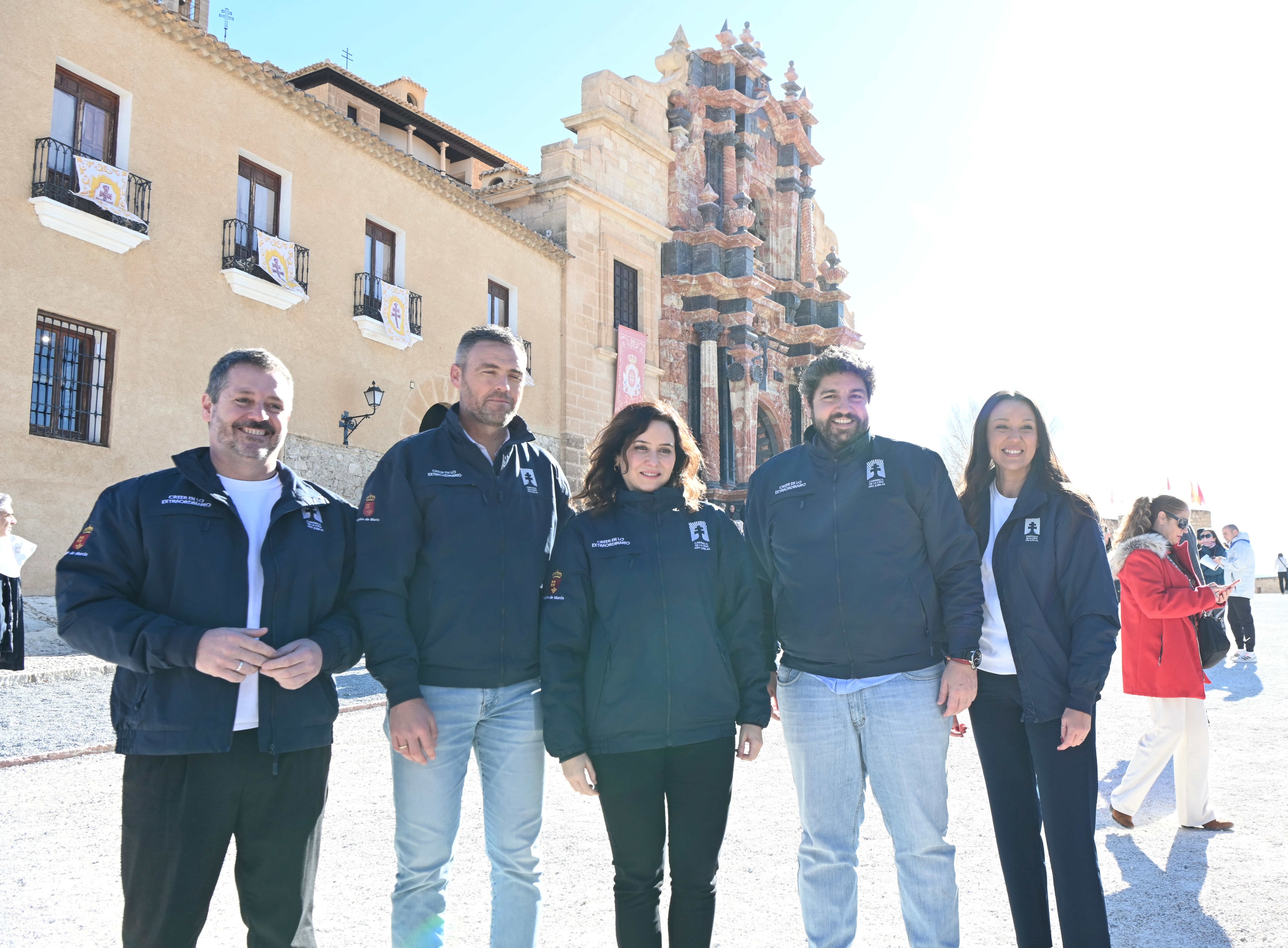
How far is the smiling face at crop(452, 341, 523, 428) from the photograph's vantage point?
322cm

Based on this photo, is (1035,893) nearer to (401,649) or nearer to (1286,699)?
(401,649)

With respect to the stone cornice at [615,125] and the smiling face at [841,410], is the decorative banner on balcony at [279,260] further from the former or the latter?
the smiling face at [841,410]

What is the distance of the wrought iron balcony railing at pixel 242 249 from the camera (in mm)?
13398

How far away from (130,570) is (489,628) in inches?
42.2

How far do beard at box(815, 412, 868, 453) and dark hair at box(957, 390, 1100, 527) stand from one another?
0.51m

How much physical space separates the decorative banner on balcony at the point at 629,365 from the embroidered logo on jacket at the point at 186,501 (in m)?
18.9

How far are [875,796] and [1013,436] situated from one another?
145cm

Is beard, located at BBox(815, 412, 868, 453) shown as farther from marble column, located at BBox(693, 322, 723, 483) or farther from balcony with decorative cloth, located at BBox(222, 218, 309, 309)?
marble column, located at BBox(693, 322, 723, 483)

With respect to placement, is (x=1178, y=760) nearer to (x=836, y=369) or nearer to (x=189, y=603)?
(x=836, y=369)

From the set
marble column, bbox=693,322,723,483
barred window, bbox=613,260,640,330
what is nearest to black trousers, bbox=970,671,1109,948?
barred window, bbox=613,260,640,330

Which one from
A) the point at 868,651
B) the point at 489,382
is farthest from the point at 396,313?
the point at 868,651

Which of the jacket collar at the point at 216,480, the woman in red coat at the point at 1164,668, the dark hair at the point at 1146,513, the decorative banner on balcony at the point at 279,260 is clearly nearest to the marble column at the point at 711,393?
the decorative banner on balcony at the point at 279,260

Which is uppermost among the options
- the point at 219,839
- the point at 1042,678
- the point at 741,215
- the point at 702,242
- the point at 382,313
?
the point at 741,215

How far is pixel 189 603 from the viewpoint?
103 inches
